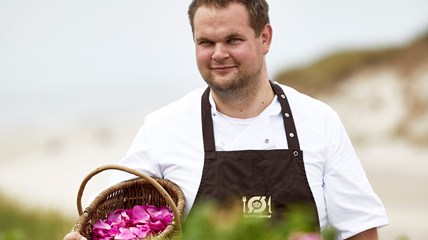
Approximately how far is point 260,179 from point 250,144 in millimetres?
132

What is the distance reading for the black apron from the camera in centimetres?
301

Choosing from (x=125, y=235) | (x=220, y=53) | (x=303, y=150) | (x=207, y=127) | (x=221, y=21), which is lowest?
(x=125, y=235)

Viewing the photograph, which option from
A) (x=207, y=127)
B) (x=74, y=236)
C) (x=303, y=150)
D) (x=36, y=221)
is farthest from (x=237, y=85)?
(x=36, y=221)

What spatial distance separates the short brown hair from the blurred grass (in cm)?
371

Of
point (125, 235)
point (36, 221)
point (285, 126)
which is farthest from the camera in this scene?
point (36, 221)

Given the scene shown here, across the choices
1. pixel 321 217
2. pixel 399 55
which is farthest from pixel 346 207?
pixel 399 55

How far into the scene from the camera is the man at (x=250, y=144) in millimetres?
2990

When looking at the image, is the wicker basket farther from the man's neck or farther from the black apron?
the man's neck

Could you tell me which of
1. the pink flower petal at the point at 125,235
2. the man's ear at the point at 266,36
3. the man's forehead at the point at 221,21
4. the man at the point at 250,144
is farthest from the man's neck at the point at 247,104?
the pink flower petal at the point at 125,235

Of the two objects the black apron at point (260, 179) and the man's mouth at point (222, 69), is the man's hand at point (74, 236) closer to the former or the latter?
the black apron at point (260, 179)

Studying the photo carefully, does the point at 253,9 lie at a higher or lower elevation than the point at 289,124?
higher

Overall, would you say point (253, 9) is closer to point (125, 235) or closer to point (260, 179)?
point (260, 179)

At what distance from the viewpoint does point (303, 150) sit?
3.06 m

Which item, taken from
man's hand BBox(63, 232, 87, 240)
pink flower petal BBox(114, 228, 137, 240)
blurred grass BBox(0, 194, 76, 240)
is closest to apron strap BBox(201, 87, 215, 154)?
pink flower petal BBox(114, 228, 137, 240)
